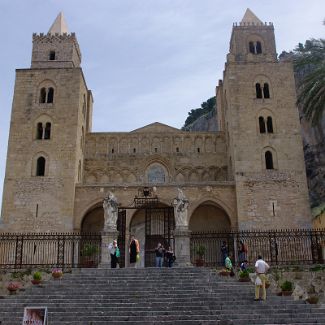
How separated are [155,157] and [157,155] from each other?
8.2 inches

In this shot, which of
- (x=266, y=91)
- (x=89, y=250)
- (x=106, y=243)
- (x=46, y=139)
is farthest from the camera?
(x=266, y=91)

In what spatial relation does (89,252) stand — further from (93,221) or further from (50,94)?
(50,94)

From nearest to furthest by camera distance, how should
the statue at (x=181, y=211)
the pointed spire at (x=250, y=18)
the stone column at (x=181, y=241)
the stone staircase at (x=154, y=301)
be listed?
the stone staircase at (x=154, y=301) < the stone column at (x=181, y=241) < the statue at (x=181, y=211) < the pointed spire at (x=250, y=18)

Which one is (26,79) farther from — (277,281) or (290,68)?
(277,281)

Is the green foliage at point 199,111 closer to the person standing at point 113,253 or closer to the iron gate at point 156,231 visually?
the iron gate at point 156,231

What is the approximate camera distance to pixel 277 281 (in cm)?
1934

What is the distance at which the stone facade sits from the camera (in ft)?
93.0

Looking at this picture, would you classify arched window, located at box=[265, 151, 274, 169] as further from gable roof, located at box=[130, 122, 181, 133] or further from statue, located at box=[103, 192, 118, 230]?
statue, located at box=[103, 192, 118, 230]

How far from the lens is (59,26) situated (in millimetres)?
35531

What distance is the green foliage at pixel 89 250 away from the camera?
80.0 feet

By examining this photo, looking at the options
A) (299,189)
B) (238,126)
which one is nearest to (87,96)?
(238,126)

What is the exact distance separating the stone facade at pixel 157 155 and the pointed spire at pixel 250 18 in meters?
0.20

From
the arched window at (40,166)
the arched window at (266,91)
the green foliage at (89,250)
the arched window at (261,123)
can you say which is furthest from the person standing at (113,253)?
the arched window at (266,91)

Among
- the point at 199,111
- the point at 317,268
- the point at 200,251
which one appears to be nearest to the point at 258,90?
the point at 200,251
